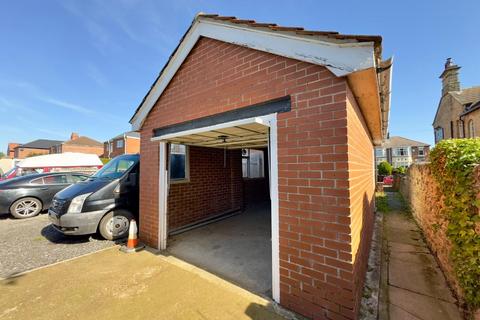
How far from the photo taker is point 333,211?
2.28m

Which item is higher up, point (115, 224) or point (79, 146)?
point (79, 146)

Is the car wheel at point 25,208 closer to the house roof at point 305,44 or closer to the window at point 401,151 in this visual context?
the house roof at point 305,44

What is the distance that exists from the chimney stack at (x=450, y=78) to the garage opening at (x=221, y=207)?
24.4m

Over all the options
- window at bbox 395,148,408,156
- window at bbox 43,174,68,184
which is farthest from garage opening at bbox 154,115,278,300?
window at bbox 395,148,408,156

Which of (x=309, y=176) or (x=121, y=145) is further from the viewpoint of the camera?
(x=121, y=145)

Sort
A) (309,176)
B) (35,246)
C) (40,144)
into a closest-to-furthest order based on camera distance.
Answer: (309,176) < (35,246) < (40,144)

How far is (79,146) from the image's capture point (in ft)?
140

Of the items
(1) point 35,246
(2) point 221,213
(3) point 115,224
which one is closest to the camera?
(1) point 35,246

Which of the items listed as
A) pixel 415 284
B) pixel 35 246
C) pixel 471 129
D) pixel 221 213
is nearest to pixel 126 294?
pixel 35 246

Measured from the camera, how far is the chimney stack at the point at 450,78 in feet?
66.6

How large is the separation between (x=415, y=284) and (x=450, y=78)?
89.8 ft

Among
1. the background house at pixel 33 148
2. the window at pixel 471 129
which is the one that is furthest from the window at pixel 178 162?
the background house at pixel 33 148

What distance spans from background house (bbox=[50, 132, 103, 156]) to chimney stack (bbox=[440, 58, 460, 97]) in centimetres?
5614

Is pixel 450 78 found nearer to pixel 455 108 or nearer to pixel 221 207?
pixel 455 108
